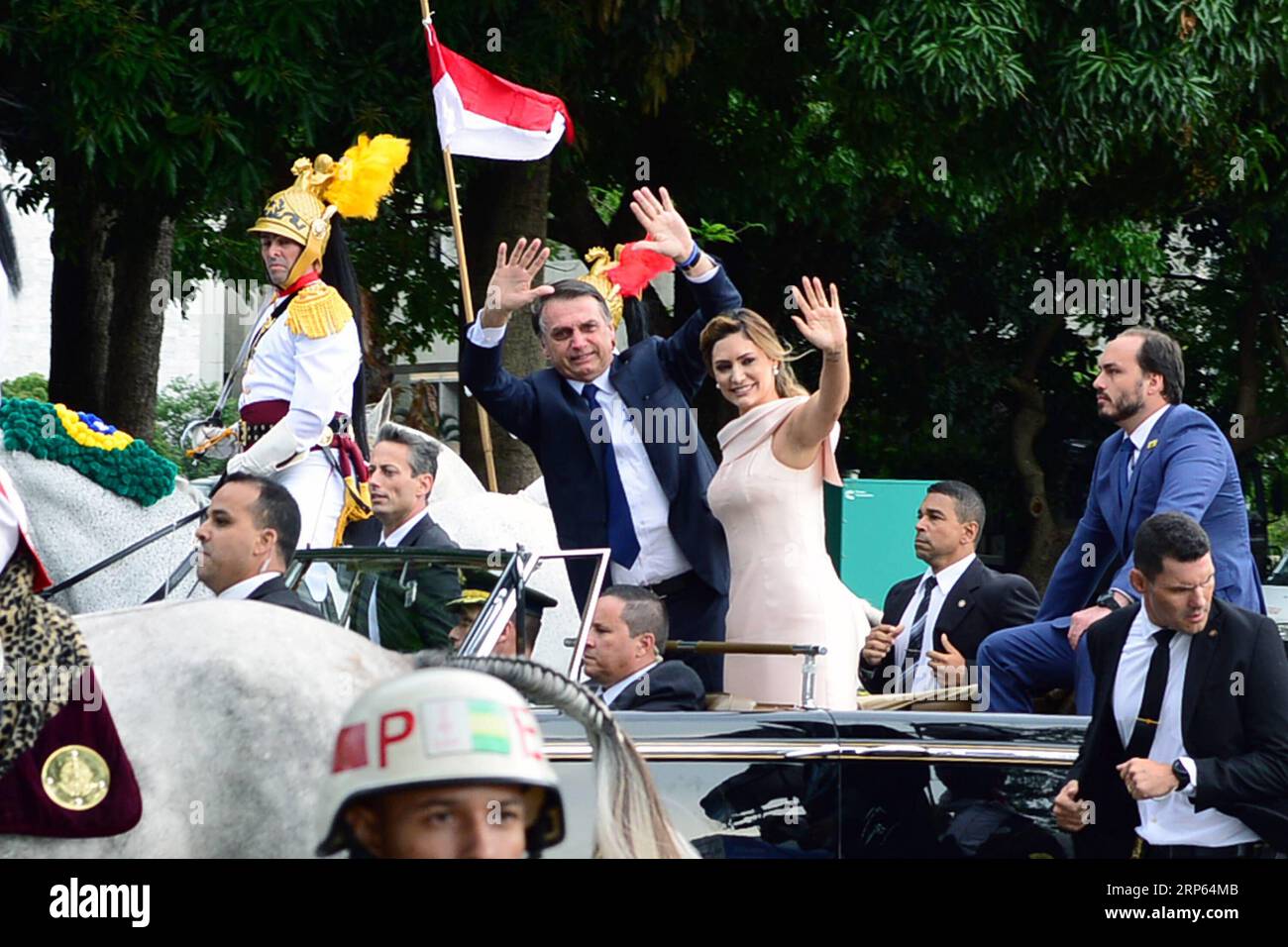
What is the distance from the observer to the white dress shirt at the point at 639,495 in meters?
6.91

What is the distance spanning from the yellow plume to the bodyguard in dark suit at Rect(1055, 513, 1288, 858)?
408 cm

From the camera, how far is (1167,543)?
522cm

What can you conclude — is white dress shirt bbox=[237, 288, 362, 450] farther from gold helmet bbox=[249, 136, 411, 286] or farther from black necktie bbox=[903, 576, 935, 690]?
black necktie bbox=[903, 576, 935, 690]

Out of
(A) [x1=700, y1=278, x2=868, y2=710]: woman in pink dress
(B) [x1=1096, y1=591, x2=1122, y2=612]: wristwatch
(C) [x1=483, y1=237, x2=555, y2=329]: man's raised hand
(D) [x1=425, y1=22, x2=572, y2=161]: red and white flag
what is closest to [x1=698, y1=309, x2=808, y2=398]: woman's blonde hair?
(A) [x1=700, y1=278, x2=868, y2=710]: woman in pink dress

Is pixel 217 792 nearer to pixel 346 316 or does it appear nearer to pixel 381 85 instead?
pixel 346 316

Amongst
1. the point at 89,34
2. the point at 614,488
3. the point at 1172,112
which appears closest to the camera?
the point at 614,488

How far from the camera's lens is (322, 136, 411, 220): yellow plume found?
8.16 metres

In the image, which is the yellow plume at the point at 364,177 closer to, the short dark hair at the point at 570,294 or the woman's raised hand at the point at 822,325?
the short dark hair at the point at 570,294

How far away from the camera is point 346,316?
7754 mm

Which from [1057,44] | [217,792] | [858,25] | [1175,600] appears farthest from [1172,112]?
[217,792]

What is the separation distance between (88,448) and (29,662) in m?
4.42

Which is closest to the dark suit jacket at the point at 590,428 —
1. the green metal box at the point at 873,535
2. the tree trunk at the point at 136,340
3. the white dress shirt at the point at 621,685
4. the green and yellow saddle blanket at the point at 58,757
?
the white dress shirt at the point at 621,685

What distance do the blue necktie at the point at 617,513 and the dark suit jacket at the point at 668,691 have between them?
79 centimetres
